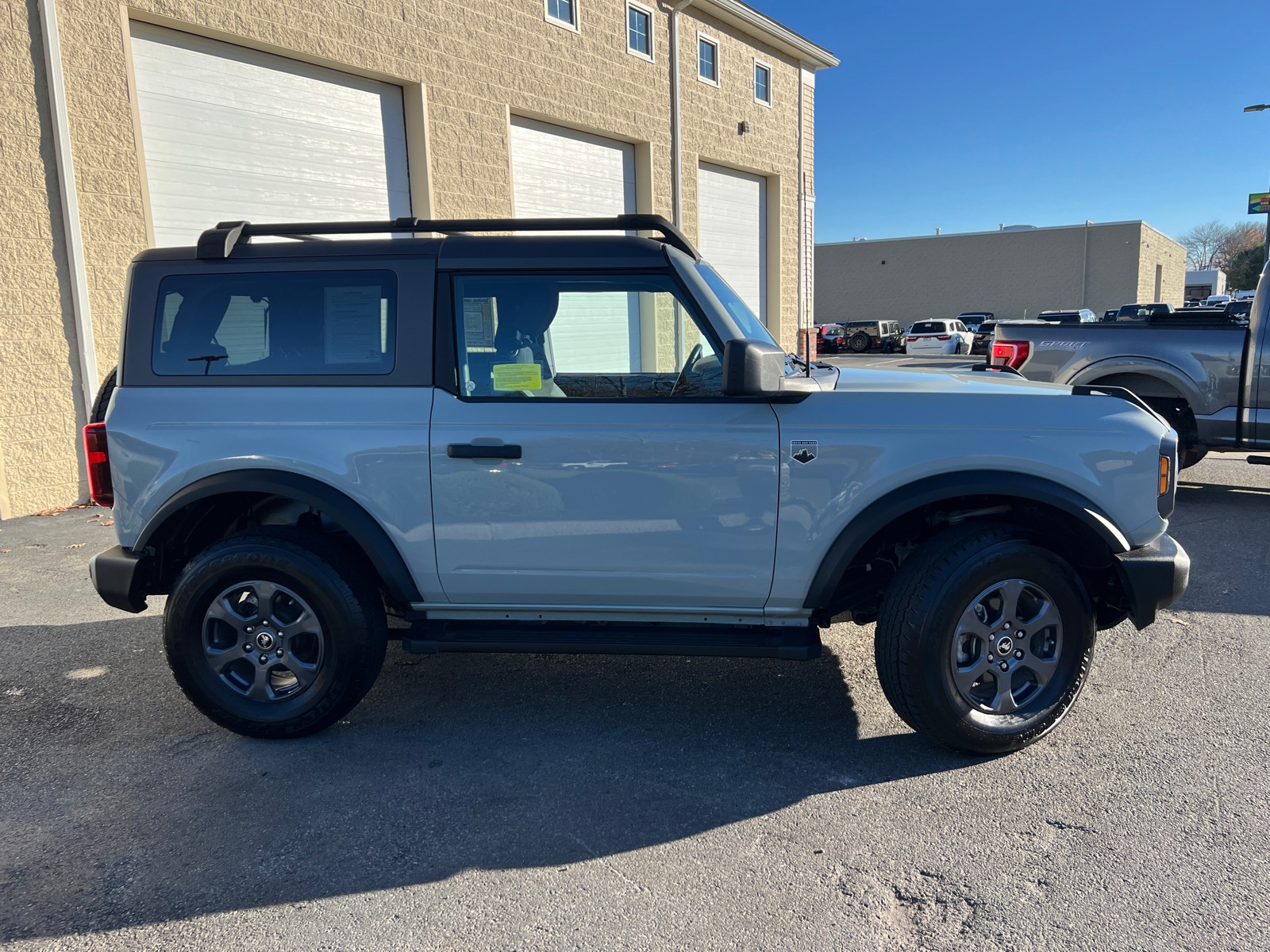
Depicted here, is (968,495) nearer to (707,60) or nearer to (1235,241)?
(707,60)

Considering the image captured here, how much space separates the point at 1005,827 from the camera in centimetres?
286

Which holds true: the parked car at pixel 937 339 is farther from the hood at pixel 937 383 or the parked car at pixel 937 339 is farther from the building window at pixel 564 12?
the hood at pixel 937 383

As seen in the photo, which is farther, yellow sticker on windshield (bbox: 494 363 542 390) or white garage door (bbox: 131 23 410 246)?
white garage door (bbox: 131 23 410 246)

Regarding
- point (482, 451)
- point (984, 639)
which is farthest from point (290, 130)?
point (984, 639)

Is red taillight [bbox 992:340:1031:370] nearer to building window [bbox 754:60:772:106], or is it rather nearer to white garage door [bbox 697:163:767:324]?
white garage door [bbox 697:163:767:324]

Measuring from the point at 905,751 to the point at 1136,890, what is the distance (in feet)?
3.17

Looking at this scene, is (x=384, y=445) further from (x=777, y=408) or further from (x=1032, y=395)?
(x=1032, y=395)

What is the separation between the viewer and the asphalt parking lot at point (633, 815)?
8.00ft

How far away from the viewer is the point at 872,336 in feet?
125

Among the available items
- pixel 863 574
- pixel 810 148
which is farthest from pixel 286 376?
pixel 810 148

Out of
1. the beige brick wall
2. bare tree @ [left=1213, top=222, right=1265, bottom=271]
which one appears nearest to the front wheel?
the beige brick wall

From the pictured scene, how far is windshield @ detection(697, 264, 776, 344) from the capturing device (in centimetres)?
351

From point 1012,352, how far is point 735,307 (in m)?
5.28

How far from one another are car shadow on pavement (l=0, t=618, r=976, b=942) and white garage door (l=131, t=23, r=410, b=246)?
6062 millimetres
